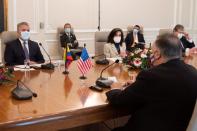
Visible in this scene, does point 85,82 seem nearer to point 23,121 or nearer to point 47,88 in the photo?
point 47,88

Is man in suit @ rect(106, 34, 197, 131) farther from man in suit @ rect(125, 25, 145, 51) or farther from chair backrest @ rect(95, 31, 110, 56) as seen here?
man in suit @ rect(125, 25, 145, 51)

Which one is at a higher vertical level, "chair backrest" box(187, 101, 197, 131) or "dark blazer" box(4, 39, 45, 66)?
"dark blazer" box(4, 39, 45, 66)

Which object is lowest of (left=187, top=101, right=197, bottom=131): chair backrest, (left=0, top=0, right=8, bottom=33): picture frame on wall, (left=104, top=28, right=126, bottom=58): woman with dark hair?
(left=187, top=101, right=197, bottom=131): chair backrest

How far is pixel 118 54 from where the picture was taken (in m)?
4.40

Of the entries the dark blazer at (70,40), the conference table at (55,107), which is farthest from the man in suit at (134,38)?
the conference table at (55,107)

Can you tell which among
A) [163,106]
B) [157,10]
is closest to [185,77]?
[163,106]

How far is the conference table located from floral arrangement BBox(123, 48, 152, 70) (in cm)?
56

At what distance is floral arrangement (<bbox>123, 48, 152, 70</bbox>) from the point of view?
3098 millimetres

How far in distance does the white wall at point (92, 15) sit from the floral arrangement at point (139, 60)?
328 centimetres

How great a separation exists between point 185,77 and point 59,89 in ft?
3.15

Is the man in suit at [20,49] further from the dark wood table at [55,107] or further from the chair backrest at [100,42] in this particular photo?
the dark wood table at [55,107]

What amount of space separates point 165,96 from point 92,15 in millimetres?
5245

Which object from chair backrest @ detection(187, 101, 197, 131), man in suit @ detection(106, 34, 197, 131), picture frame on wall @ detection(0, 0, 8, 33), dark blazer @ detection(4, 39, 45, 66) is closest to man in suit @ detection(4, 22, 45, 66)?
dark blazer @ detection(4, 39, 45, 66)

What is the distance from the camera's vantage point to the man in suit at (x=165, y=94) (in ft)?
5.80
